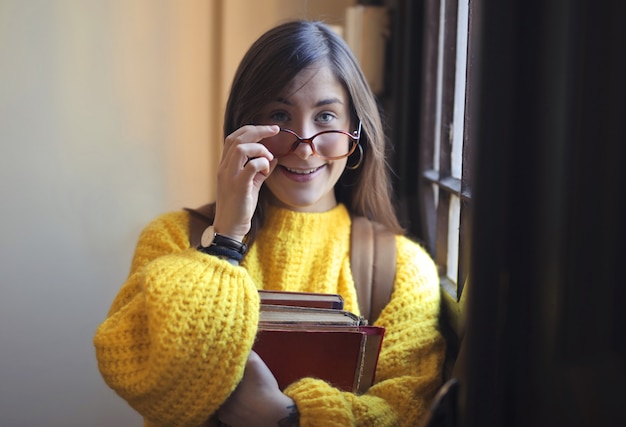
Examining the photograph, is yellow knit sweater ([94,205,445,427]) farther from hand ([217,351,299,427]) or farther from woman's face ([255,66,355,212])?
woman's face ([255,66,355,212])

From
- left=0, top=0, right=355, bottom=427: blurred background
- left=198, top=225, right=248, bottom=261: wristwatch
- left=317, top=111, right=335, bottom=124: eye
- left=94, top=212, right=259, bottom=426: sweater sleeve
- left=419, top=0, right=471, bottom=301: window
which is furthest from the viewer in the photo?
left=0, top=0, right=355, bottom=427: blurred background

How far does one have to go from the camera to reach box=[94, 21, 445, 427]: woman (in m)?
0.93

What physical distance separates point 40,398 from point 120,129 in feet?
2.19

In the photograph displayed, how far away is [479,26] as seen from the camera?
0.66 meters

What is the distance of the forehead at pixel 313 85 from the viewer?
1.11 m

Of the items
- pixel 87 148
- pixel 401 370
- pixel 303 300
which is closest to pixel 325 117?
pixel 303 300

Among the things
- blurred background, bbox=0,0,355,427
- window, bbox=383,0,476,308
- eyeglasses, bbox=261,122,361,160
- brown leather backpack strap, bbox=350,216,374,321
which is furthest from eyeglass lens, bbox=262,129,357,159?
blurred background, bbox=0,0,355,427

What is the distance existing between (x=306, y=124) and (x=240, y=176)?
14cm

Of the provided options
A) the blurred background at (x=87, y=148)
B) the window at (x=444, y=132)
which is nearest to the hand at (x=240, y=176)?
the window at (x=444, y=132)

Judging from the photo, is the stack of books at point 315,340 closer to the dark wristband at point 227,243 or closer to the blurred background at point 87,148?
the dark wristband at point 227,243

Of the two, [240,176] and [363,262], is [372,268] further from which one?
[240,176]

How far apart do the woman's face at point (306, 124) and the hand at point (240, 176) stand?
2.6 inches

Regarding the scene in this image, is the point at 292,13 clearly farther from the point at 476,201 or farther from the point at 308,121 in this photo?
the point at 476,201

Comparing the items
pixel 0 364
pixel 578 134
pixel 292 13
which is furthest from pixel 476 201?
pixel 0 364
